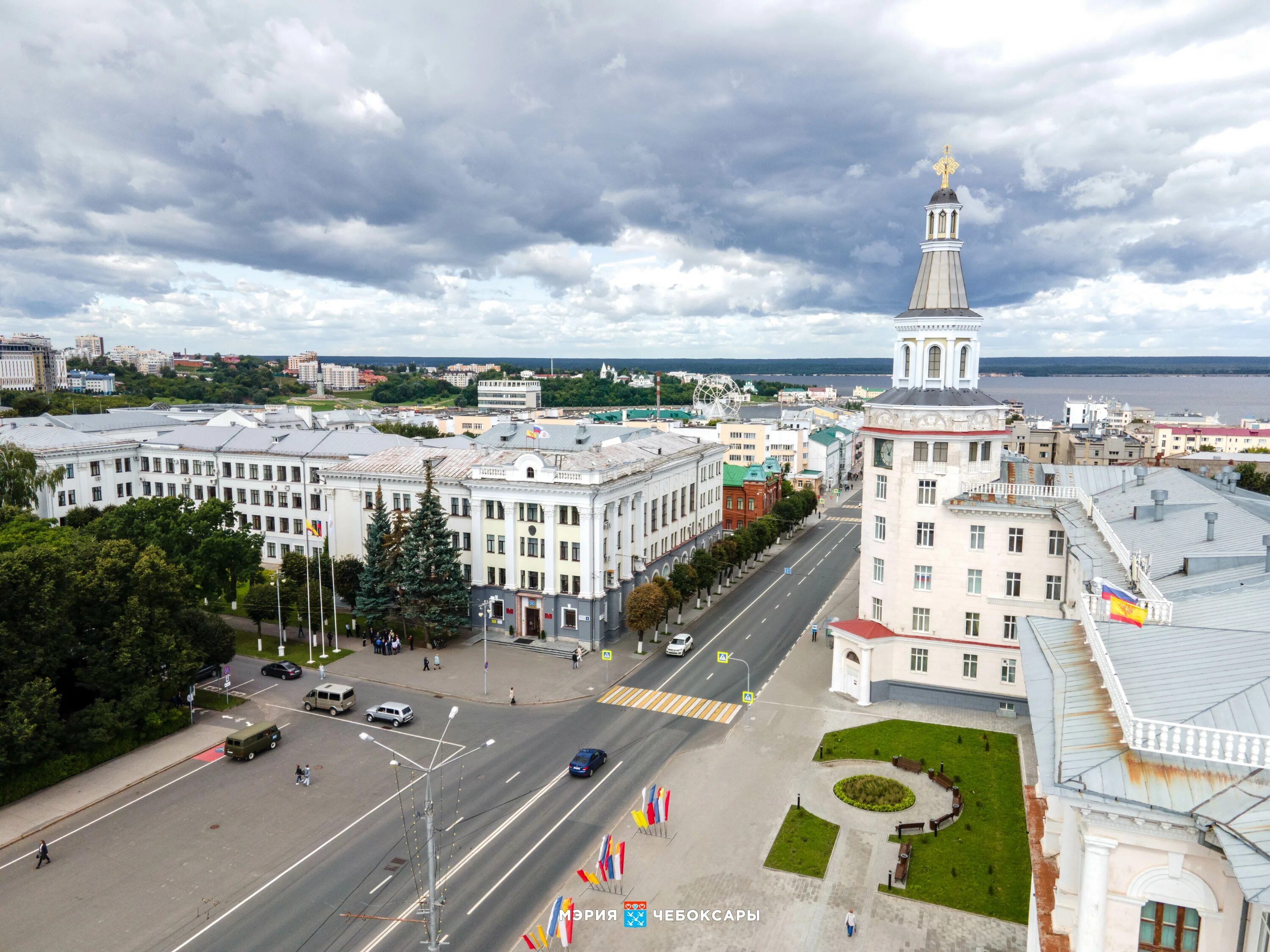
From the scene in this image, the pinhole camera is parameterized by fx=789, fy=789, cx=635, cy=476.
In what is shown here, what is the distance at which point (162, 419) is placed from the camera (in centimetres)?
10281

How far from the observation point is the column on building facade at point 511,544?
62562 millimetres

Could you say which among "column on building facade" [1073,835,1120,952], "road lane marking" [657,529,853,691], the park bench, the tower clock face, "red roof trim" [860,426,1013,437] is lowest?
"road lane marking" [657,529,853,691]

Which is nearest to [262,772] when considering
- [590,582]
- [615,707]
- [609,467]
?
[615,707]

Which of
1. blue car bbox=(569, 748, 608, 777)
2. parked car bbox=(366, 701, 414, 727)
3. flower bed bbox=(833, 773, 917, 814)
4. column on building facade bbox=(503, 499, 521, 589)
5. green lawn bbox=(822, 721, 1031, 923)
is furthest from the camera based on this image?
column on building facade bbox=(503, 499, 521, 589)

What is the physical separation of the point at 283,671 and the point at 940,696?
43038 millimetres

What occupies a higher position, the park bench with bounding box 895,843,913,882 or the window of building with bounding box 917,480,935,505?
the window of building with bounding box 917,480,935,505

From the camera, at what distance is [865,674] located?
160 feet

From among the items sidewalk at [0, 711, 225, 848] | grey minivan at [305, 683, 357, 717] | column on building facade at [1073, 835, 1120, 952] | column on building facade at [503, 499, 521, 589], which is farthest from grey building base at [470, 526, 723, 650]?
column on building facade at [1073, 835, 1120, 952]

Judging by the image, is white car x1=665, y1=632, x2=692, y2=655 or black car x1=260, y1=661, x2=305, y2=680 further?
white car x1=665, y1=632, x2=692, y2=655

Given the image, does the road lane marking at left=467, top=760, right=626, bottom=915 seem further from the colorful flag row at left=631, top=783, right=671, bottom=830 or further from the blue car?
the colorful flag row at left=631, top=783, right=671, bottom=830

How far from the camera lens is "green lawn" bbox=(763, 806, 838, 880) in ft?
106

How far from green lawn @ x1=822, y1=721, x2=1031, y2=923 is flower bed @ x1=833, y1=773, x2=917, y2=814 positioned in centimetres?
129

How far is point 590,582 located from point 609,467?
9.18 m

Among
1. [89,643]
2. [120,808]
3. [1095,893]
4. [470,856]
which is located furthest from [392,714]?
[1095,893]
